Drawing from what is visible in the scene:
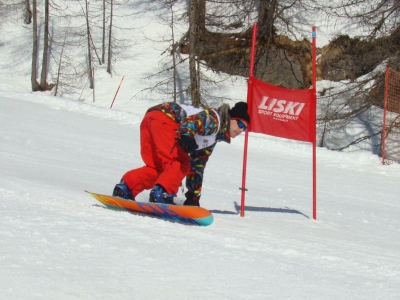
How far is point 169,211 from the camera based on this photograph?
4.68 metres

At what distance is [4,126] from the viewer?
37.0ft

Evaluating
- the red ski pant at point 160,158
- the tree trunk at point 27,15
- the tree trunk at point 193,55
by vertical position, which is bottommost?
the red ski pant at point 160,158

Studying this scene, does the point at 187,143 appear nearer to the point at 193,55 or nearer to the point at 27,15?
the point at 193,55

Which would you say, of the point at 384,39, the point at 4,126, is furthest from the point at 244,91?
the point at 4,126

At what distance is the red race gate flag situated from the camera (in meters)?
6.79

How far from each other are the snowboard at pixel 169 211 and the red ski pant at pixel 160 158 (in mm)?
315

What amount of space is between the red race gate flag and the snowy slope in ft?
3.14

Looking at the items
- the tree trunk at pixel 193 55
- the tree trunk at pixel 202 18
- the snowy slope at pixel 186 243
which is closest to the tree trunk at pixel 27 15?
the tree trunk at pixel 202 18

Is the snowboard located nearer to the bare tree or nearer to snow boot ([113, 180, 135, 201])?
snow boot ([113, 180, 135, 201])

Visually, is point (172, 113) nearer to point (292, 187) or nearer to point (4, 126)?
point (292, 187)

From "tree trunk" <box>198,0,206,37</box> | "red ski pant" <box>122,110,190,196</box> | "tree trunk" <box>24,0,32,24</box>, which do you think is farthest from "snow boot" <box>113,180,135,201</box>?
"tree trunk" <box>24,0,32,24</box>

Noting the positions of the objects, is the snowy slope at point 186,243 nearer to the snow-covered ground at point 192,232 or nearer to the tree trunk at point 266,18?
the snow-covered ground at point 192,232

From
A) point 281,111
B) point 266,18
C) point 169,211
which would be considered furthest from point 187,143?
point 266,18

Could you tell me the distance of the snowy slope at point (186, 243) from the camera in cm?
287
